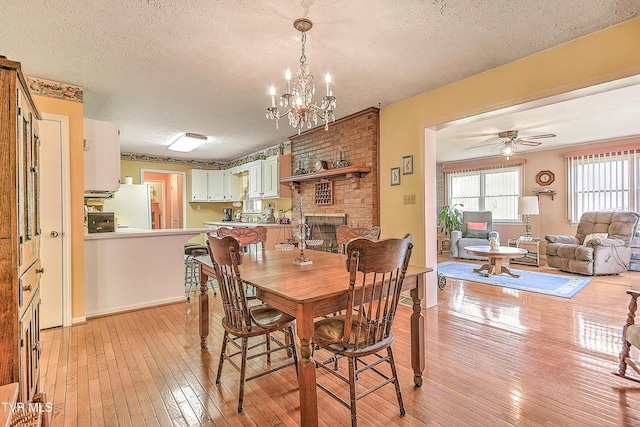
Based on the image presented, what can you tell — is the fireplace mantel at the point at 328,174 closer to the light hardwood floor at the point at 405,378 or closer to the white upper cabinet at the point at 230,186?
the light hardwood floor at the point at 405,378

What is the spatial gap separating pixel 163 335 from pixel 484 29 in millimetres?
3721

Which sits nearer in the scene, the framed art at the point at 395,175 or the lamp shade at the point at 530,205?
the framed art at the point at 395,175

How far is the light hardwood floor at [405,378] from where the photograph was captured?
1.73m

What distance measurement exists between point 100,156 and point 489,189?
7.92 meters

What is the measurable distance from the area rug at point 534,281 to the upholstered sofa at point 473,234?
113cm

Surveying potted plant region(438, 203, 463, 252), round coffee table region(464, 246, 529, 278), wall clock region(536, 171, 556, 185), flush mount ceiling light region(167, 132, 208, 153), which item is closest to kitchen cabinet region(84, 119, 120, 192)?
→ flush mount ceiling light region(167, 132, 208, 153)

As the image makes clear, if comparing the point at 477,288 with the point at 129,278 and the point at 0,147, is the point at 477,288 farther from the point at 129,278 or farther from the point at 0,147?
the point at 0,147

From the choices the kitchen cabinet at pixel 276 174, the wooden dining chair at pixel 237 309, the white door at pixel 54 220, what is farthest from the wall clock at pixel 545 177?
the white door at pixel 54 220

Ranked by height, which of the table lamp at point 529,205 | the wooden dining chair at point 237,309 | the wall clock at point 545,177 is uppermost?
the wall clock at point 545,177

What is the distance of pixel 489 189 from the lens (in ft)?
25.2

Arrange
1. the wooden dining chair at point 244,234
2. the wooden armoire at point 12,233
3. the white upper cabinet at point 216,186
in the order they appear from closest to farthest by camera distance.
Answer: the wooden armoire at point 12,233
the wooden dining chair at point 244,234
the white upper cabinet at point 216,186

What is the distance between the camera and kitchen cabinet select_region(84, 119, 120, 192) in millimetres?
3373

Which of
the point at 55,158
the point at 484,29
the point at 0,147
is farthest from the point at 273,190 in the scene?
the point at 0,147

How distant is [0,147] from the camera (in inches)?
46.6
